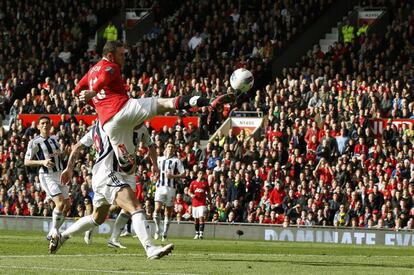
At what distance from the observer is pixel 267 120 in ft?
121

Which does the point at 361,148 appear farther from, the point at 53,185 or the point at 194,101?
the point at 194,101

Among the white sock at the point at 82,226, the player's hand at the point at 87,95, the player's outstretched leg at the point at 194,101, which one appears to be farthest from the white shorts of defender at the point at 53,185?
the player's outstretched leg at the point at 194,101

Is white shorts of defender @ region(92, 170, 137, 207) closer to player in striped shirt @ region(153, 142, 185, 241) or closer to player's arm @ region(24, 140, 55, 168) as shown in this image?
player's arm @ region(24, 140, 55, 168)

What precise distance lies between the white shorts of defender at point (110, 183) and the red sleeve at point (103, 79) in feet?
4.13

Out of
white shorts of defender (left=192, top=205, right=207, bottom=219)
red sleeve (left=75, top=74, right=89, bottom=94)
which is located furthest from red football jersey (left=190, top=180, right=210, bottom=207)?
red sleeve (left=75, top=74, right=89, bottom=94)

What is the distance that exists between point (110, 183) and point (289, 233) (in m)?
16.2

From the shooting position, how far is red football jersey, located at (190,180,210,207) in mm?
31547

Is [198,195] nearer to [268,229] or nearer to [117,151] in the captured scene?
[268,229]

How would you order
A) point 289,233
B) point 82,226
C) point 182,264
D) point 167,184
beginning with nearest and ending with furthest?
point 182,264 → point 82,226 → point 167,184 → point 289,233

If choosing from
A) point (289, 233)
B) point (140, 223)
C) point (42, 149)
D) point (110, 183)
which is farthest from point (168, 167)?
point (140, 223)

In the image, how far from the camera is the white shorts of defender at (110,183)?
15742 millimetres

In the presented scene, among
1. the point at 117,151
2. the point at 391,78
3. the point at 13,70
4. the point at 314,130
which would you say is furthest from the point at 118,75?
the point at 13,70

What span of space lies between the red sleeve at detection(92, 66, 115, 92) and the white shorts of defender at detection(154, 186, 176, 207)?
13785 millimetres

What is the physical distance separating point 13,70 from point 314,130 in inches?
630
